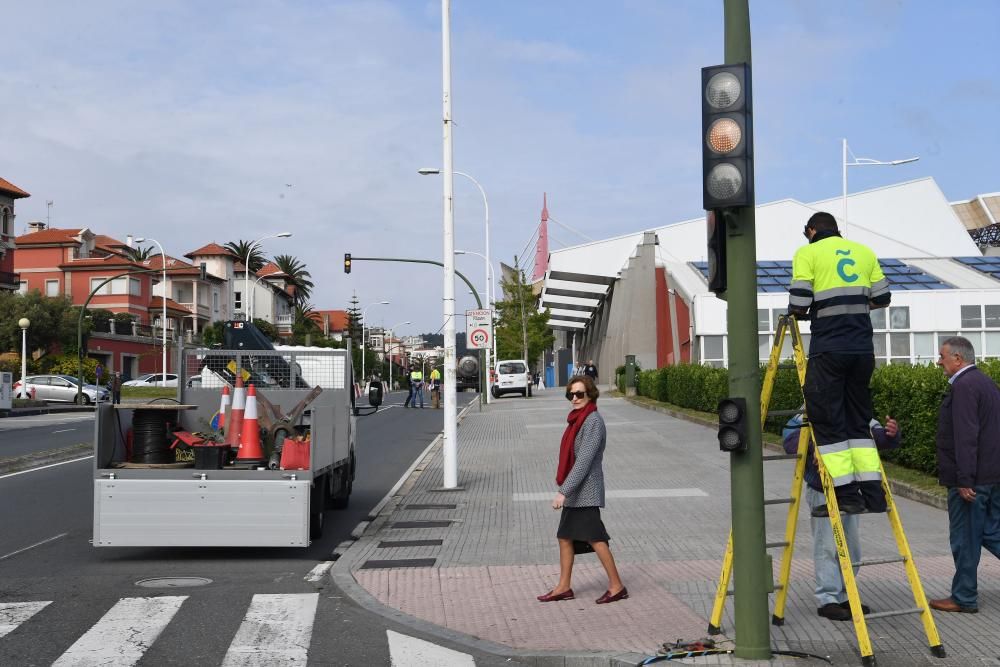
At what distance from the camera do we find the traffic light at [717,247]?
6.15m

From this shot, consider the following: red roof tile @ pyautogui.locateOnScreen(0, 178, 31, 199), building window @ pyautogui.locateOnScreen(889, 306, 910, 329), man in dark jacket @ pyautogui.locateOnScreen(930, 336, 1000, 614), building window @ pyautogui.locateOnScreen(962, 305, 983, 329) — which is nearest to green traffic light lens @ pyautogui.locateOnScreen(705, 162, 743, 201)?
man in dark jacket @ pyautogui.locateOnScreen(930, 336, 1000, 614)

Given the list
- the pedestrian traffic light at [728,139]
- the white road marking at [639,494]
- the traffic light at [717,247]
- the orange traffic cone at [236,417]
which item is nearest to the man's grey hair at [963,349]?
the traffic light at [717,247]

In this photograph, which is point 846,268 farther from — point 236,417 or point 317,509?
point 236,417

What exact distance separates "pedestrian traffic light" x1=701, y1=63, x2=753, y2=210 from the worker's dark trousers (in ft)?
3.53

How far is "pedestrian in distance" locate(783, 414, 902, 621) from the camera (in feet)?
21.2

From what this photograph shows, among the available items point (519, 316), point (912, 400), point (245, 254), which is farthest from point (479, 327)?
point (245, 254)

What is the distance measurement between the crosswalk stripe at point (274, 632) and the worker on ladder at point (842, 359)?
10.7ft

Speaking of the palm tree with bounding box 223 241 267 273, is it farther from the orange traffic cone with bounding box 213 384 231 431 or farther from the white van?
the orange traffic cone with bounding box 213 384 231 431

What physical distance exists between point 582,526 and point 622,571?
4.11ft

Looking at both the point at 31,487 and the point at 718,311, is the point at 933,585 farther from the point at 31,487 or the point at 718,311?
the point at 718,311

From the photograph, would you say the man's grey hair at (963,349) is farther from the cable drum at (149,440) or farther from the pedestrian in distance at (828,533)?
the cable drum at (149,440)

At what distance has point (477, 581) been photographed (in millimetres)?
8523

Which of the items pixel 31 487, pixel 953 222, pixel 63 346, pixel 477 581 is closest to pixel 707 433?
pixel 31 487

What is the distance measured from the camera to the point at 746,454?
5.94m
